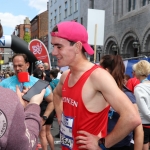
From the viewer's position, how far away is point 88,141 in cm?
203

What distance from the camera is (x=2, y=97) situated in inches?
44.9

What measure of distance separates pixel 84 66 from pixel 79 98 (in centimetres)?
32

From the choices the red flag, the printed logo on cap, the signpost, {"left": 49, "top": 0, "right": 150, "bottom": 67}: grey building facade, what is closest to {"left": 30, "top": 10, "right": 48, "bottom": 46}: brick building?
{"left": 49, "top": 0, "right": 150, "bottom": 67}: grey building facade

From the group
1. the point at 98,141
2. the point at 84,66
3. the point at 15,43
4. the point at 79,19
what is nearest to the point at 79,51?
the point at 84,66

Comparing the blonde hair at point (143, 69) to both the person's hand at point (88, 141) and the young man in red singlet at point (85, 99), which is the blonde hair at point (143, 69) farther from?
the person's hand at point (88, 141)

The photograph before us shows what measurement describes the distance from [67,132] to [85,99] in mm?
376

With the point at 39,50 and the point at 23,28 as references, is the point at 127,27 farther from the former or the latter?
the point at 23,28

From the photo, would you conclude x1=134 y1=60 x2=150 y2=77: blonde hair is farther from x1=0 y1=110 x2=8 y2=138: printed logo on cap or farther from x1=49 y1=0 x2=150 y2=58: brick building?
x1=49 y1=0 x2=150 y2=58: brick building

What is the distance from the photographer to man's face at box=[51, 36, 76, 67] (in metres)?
2.27

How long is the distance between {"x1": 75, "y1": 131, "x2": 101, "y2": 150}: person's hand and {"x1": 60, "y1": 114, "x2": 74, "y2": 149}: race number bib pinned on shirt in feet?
0.59

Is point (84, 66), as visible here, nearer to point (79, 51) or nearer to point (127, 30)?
point (79, 51)

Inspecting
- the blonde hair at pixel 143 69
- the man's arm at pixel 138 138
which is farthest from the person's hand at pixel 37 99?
the blonde hair at pixel 143 69

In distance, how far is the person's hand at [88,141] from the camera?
2023mm

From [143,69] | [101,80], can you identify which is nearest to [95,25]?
[143,69]
